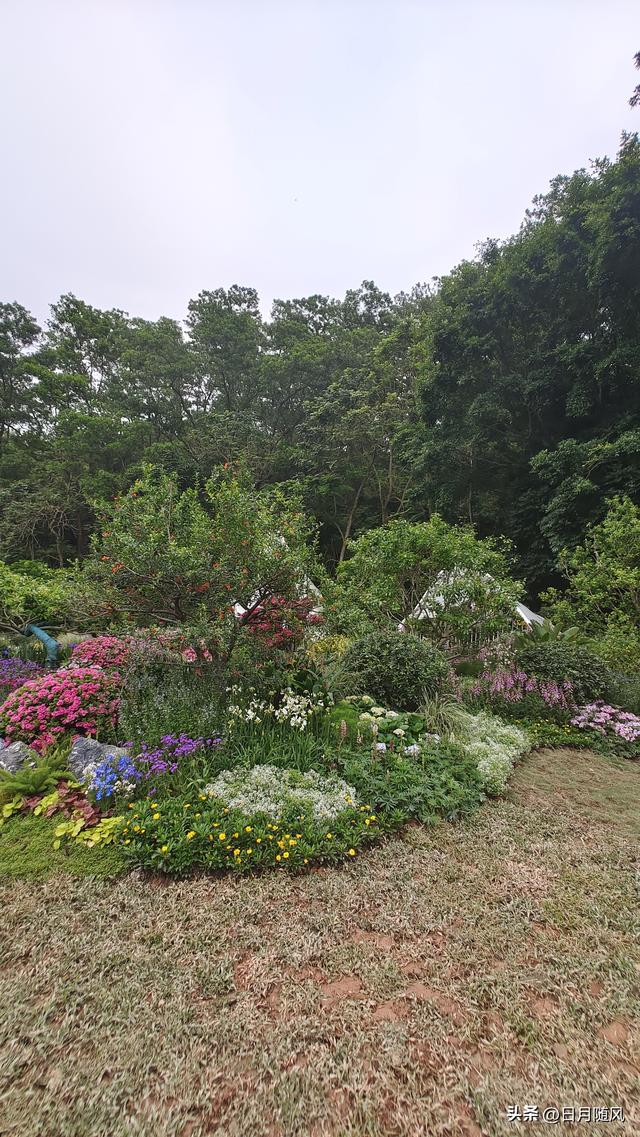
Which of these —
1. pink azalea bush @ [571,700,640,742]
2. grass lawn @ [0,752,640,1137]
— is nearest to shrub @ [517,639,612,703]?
pink azalea bush @ [571,700,640,742]

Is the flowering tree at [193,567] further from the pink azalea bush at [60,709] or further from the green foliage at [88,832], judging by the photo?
the green foliage at [88,832]

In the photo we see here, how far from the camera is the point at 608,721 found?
465 cm

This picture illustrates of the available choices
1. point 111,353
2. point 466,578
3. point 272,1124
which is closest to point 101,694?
point 272,1124

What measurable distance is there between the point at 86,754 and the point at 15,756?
696 millimetres

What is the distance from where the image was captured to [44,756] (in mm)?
3582

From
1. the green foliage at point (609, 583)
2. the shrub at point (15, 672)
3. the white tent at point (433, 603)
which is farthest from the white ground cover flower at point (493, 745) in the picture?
the shrub at point (15, 672)

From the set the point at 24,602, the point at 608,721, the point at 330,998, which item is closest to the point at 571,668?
the point at 608,721

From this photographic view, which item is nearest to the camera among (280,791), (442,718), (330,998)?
(330,998)

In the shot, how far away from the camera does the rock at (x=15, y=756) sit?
3.50 m

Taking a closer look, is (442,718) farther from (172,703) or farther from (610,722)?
(172,703)

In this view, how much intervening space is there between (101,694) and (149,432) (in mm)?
15471

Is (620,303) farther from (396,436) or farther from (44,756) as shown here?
(44,756)

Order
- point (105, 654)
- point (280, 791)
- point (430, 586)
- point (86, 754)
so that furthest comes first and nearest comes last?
point (430, 586)
point (105, 654)
point (86, 754)
point (280, 791)

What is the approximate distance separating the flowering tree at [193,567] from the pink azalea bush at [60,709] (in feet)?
2.27
